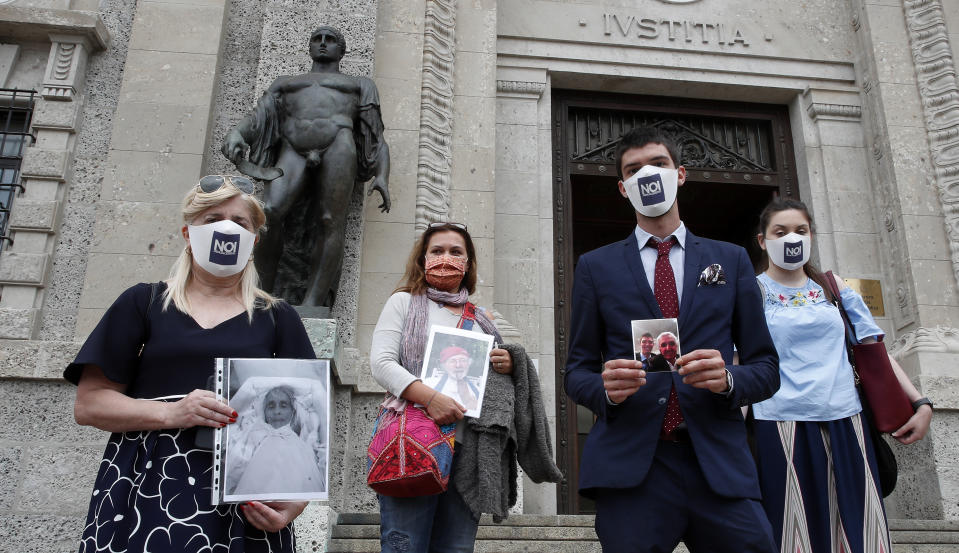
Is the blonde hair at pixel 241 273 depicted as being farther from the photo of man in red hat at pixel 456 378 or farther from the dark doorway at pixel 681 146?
the dark doorway at pixel 681 146

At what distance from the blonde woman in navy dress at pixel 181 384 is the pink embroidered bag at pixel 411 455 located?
0.64m

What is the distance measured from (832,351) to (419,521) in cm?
208

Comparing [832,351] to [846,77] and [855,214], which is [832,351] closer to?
[855,214]

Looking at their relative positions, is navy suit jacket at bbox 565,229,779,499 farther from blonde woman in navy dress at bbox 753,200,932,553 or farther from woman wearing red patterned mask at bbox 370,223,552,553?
blonde woman in navy dress at bbox 753,200,932,553

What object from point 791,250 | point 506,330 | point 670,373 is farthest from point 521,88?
point 670,373

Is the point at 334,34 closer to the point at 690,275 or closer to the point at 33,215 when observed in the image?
the point at 33,215

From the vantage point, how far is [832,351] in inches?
147

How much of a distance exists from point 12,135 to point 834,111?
869cm

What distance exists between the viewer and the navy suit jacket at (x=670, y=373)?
2523 mm

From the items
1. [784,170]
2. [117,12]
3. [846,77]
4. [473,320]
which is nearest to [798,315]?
[473,320]

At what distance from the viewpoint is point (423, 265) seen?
150 inches

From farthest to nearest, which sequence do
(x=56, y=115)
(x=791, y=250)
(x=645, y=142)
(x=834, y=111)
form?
(x=834, y=111) → (x=56, y=115) → (x=791, y=250) → (x=645, y=142)

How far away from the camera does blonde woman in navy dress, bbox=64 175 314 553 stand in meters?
2.34

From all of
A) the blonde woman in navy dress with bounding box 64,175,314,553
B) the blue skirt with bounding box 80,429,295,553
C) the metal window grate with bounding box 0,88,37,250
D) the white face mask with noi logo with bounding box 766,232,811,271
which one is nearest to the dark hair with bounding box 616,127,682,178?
the white face mask with noi logo with bounding box 766,232,811,271
